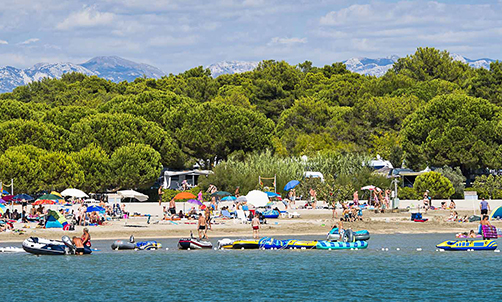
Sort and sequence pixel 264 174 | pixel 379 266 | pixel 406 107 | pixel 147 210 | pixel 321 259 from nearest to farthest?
pixel 379 266 < pixel 321 259 < pixel 147 210 < pixel 264 174 < pixel 406 107

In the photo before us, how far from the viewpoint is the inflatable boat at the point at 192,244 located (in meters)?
38.9

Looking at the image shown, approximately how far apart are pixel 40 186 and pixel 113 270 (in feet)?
84.8

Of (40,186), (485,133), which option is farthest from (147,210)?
(485,133)

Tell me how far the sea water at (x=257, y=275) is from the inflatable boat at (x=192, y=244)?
11.7 inches

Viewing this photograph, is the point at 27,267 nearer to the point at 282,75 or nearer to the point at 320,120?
the point at 320,120

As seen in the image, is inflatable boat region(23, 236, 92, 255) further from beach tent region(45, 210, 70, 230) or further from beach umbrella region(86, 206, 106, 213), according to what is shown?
beach umbrella region(86, 206, 106, 213)

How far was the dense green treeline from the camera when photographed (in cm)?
6456

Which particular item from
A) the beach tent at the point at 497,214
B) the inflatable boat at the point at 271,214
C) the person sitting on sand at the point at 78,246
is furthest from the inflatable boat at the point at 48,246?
the beach tent at the point at 497,214

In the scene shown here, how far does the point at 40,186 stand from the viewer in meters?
58.8

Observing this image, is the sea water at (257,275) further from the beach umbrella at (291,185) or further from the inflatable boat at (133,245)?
the beach umbrella at (291,185)

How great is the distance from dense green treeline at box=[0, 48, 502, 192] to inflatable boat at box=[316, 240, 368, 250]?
93.3 feet

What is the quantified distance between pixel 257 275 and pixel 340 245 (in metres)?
6.26

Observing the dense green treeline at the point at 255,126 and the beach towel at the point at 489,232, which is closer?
the beach towel at the point at 489,232

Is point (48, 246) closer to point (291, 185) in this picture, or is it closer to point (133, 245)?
point (133, 245)
